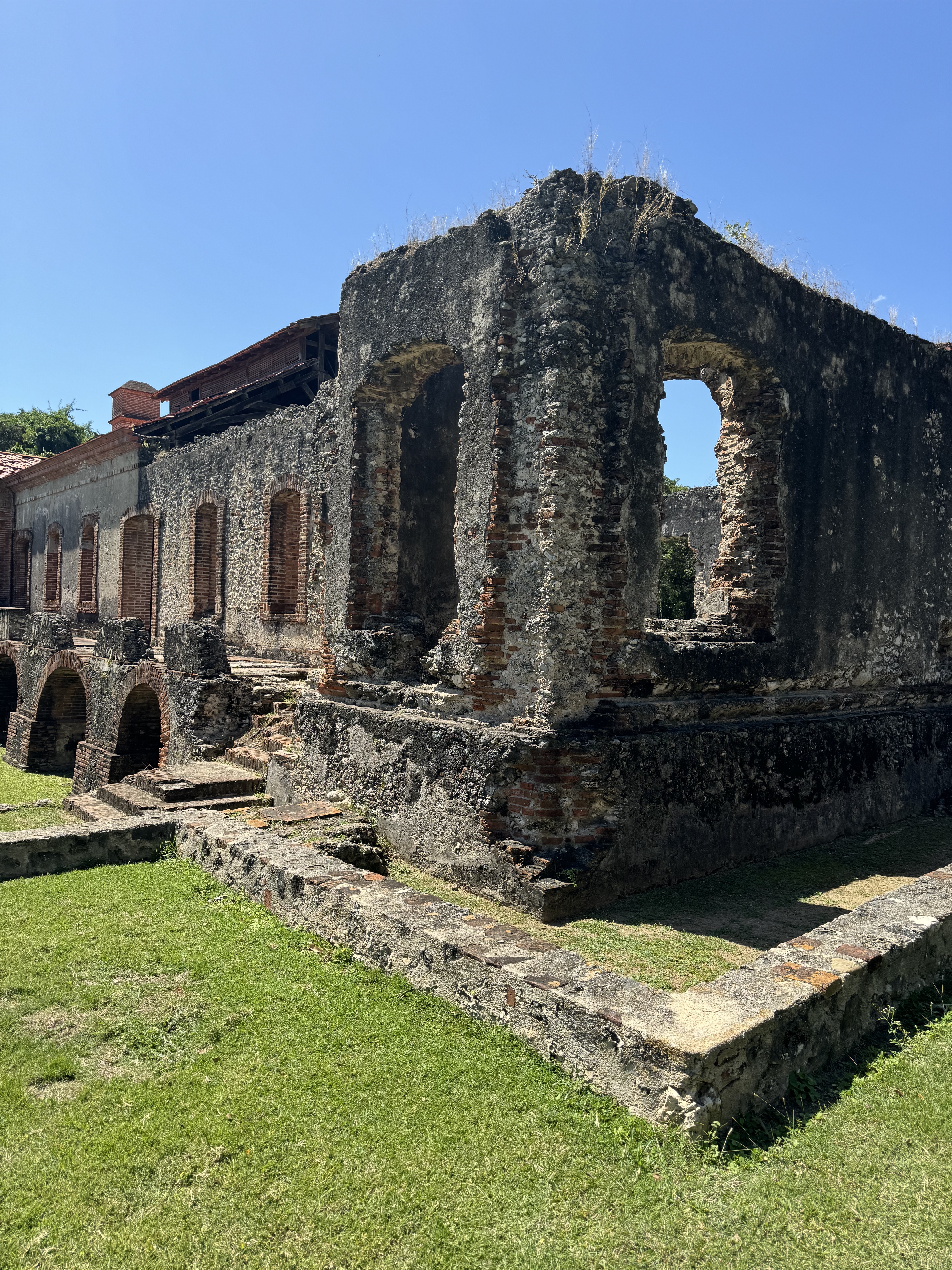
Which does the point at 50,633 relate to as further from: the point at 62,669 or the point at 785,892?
the point at 785,892

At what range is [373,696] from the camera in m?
7.00

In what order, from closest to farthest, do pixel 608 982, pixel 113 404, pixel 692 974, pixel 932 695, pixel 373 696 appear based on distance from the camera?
pixel 608 982
pixel 692 974
pixel 373 696
pixel 932 695
pixel 113 404

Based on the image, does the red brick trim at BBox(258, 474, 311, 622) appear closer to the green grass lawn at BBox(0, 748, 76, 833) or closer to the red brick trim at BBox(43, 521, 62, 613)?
the green grass lawn at BBox(0, 748, 76, 833)

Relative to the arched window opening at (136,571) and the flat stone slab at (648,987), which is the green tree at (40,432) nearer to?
the arched window opening at (136,571)

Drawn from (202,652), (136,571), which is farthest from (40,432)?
(202,652)

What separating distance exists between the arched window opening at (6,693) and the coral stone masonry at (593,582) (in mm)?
7275

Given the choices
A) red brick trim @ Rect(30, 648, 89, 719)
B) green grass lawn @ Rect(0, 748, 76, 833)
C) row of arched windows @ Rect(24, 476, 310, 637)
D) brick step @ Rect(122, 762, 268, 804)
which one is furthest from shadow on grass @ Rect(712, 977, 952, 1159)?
red brick trim @ Rect(30, 648, 89, 719)

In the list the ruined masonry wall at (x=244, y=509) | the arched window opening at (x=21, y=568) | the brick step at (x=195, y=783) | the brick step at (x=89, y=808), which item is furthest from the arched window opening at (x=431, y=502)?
the arched window opening at (x=21, y=568)

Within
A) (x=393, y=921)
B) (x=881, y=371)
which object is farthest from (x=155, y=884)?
(x=881, y=371)

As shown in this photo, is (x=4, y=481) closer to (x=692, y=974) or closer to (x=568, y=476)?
(x=568, y=476)

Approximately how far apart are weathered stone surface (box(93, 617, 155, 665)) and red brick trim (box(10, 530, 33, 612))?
15.8m

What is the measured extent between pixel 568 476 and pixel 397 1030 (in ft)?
11.3

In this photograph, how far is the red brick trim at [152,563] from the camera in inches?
725

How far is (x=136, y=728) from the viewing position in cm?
1120
